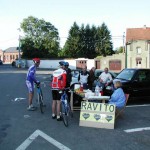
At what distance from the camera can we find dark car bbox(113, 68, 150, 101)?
12734mm

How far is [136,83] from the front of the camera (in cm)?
1293

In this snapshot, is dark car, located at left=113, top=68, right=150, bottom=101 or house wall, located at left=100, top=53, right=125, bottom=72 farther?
house wall, located at left=100, top=53, right=125, bottom=72

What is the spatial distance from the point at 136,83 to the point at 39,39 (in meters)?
74.2

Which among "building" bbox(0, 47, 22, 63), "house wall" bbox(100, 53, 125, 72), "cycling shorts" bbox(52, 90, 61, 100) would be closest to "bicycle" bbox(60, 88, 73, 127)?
"cycling shorts" bbox(52, 90, 61, 100)

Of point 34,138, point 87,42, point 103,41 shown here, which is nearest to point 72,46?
point 87,42

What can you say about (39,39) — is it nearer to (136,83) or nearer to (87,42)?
(87,42)

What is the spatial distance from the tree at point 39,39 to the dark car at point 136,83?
223 ft

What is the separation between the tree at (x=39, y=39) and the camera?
80.9 m

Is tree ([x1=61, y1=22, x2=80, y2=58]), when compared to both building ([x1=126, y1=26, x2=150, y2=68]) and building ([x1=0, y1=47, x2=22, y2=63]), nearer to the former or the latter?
building ([x1=126, y1=26, x2=150, y2=68])

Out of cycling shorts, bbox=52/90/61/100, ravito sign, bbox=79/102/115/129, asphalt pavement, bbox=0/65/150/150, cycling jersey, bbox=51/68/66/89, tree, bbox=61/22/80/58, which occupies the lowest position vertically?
asphalt pavement, bbox=0/65/150/150

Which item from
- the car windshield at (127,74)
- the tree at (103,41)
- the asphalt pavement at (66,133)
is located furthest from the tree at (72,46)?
the asphalt pavement at (66,133)

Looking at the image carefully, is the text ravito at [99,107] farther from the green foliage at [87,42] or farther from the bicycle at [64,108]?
the green foliage at [87,42]

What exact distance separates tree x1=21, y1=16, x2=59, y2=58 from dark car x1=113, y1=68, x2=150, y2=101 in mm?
67873

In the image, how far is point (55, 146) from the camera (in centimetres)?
647
